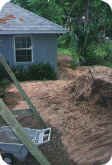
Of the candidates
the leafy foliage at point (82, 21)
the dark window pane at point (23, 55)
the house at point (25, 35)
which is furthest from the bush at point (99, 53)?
the dark window pane at point (23, 55)

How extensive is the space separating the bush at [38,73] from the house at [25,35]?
39mm

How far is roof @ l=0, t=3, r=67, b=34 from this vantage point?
3162 mm

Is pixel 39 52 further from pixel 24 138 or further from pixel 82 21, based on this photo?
pixel 24 138

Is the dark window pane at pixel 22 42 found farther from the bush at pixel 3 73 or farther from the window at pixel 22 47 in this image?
the bush at pixel 3 73

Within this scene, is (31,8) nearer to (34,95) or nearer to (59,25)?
(59,25)

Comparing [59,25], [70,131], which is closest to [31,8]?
[59,25]

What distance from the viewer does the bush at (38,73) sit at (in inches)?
123

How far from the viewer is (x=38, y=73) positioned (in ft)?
10.3

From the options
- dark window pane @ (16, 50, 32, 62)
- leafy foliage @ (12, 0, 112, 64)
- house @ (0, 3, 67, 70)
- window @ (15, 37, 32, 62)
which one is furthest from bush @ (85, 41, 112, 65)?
window @ (15, 37, 32, 62)

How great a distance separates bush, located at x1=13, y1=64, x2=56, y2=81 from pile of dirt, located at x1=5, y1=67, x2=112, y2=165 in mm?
41

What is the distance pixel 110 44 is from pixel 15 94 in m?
0.62

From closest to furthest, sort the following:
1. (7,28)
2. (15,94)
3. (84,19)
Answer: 1. (84,19)
2. (15,94)
3. (7,28)

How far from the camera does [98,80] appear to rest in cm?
308

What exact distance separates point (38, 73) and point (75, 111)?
285mm
